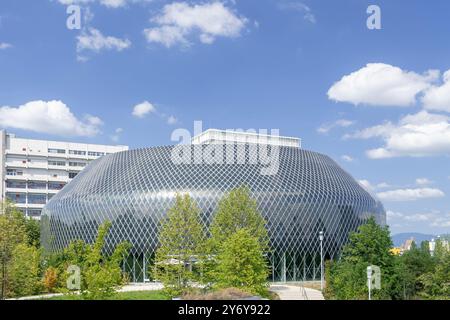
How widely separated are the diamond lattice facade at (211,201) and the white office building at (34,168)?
2117 inches

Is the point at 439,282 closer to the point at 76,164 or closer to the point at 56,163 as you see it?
the point at 76,164

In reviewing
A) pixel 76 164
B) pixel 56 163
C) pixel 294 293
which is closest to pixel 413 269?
pixel 294 293

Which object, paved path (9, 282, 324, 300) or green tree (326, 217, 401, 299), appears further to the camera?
paved path (9, 282, 324, 300)

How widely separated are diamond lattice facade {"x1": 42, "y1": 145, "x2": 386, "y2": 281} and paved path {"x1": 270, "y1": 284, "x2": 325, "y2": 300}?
5.81 meters

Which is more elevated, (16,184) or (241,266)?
(16,184)

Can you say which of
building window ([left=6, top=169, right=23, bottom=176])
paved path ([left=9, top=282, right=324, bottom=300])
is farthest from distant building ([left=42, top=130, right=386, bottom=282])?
building window ([left=6, top=169, right=23, bottom=176])

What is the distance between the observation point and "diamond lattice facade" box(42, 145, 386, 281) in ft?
217

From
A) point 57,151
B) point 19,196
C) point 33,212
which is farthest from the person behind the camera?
point 57,151

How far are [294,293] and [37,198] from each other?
96.3 m

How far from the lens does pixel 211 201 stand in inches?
2630

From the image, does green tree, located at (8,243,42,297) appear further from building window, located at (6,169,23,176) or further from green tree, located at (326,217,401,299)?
building window, located at (6,169,23,176)

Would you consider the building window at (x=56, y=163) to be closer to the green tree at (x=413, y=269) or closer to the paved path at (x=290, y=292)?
the paved path at (x=290, y=292)
